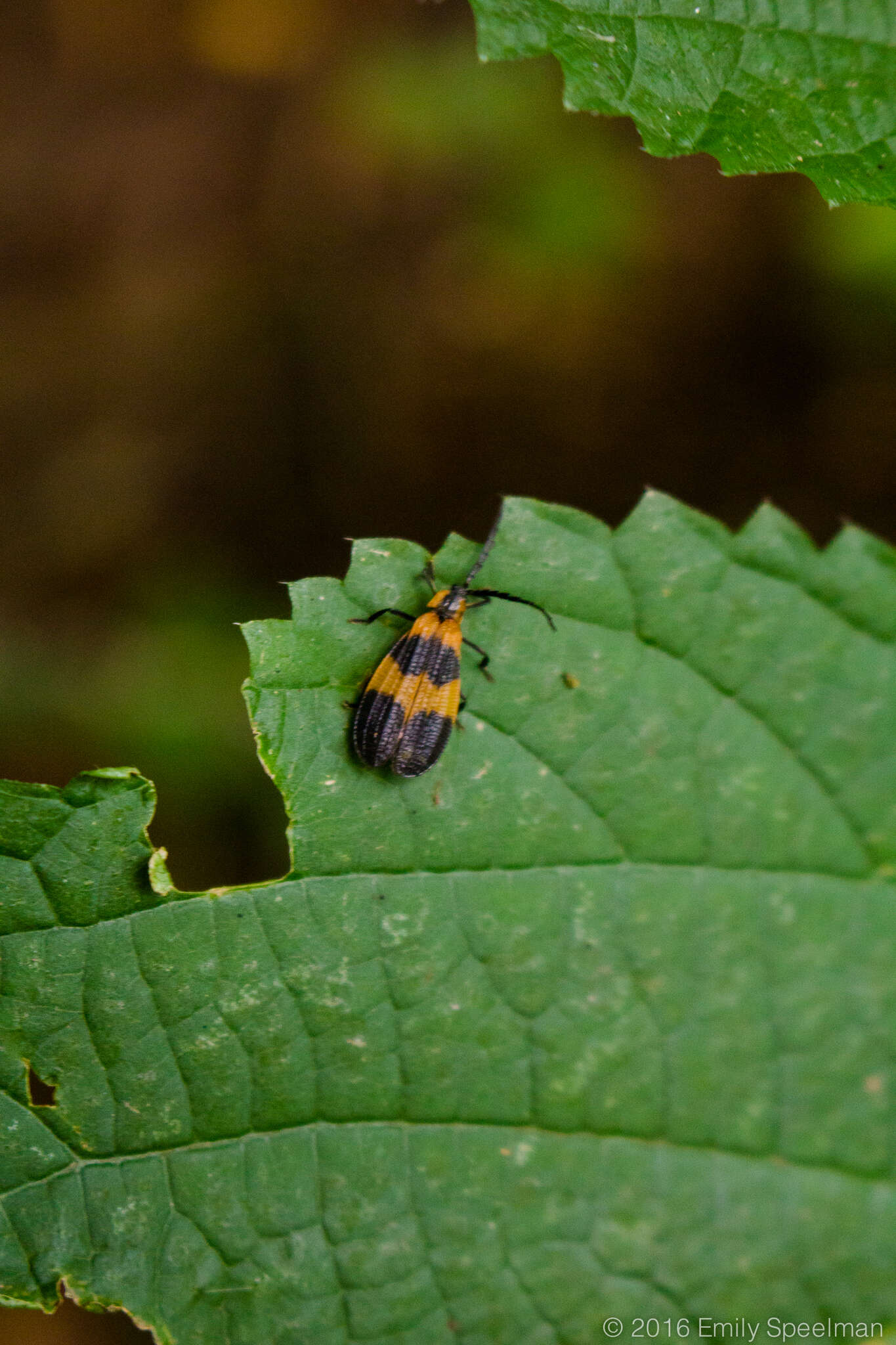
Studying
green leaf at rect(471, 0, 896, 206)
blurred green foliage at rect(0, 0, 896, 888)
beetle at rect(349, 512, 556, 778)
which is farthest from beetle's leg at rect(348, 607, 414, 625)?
blurred green foliage at rect(0, 0, 896, 888)

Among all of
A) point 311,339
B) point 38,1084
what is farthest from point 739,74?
point 311,339

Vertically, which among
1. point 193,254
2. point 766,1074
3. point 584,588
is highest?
point 193,254

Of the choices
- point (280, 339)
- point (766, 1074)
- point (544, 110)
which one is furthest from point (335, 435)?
point (766, 1074)

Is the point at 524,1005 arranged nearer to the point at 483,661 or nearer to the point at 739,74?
the point at 483,661

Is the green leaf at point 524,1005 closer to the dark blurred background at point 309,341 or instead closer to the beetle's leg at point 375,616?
the beetle's leg at point 375,616

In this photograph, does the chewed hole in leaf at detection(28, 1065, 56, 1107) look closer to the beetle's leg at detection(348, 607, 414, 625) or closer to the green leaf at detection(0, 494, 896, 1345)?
the green leaf at detection(0, 494, 896, 1345)

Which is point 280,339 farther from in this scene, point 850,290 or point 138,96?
point 850,290

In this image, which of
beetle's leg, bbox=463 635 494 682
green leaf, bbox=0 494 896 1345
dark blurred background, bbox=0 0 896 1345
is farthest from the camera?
dark blurred background, bbox=0 0 896 1345

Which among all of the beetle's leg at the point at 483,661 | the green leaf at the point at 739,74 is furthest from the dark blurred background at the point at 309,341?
the green leaf at the point at 739,74
